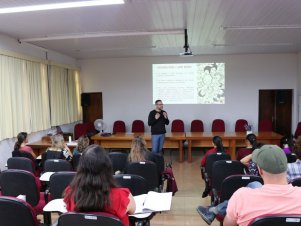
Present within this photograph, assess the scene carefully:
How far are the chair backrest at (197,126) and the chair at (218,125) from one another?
35 cm

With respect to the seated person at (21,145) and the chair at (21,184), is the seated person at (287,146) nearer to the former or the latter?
the chair at (21,184)

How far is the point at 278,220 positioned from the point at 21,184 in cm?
245

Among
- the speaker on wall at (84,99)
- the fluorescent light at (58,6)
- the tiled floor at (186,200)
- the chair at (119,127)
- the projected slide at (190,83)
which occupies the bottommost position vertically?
the tiled floor at (186,200)

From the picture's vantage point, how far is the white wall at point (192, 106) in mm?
9016

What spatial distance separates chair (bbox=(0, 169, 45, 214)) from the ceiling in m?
2.33

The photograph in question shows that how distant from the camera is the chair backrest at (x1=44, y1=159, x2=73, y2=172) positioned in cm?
363

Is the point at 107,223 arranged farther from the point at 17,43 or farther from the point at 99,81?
the point at 99,81

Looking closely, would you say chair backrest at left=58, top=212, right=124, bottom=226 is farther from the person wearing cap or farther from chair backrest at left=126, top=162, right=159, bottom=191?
chair backrest at left=126, top=162, right=159, bottom=191

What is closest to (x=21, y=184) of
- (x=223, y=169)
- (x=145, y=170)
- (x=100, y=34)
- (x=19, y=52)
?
(x=145, y=170)

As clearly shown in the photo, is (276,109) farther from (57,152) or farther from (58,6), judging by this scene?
(58,6)

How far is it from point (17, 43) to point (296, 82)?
8.04m

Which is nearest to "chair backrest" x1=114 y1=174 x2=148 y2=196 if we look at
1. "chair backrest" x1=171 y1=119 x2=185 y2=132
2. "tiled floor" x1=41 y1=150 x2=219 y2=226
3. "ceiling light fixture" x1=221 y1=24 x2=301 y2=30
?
"tiled floor" x1=41 y1=150 x2=219 y2=226

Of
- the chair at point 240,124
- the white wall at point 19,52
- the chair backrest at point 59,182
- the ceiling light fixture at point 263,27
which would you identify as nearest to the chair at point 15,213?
the chair backrest at point 59,182

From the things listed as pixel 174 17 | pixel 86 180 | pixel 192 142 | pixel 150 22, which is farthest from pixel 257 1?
pixel 192 142
